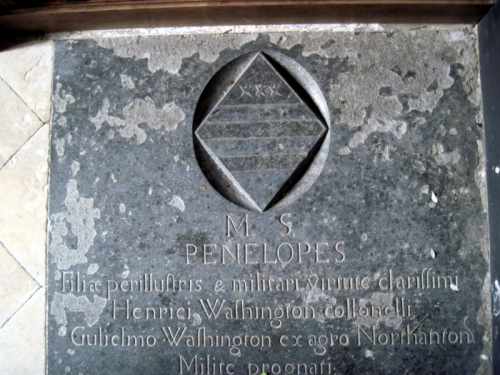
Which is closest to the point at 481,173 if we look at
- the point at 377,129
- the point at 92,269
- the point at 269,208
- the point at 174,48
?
the point at 377,129

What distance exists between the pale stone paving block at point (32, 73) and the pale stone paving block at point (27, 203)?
17 cm

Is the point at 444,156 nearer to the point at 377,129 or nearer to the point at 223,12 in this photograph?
the point at 377,129

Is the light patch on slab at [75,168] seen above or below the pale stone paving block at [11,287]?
above

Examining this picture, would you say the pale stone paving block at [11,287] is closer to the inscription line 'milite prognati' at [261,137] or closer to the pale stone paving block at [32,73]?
the pale stone paving block at [32,73]

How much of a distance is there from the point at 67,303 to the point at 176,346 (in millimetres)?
681

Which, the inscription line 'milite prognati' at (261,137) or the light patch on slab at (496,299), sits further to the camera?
the inscription line 'milite prognati' at (261,137)

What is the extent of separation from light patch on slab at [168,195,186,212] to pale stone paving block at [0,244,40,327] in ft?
3.25

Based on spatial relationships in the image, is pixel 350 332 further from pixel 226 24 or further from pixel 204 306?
pixel 226 24

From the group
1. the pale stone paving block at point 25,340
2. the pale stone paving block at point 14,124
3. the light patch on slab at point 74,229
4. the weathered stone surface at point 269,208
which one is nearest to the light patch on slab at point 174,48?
the weathered stone surface at point 269,208

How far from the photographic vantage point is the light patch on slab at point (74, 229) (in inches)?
94.1

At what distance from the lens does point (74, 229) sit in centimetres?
240

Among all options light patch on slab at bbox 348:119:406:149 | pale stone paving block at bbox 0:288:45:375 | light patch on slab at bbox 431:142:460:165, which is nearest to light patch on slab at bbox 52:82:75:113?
pale stone paving block at bbox 0:288:45:375

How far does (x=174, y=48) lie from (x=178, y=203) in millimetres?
943

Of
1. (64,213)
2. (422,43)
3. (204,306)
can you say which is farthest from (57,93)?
(422,43)
